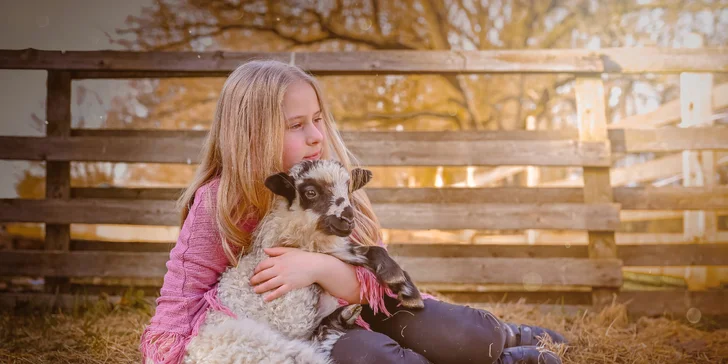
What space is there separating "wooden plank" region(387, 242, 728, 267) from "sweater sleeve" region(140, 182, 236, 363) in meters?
2.24

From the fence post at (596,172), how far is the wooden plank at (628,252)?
328 mm

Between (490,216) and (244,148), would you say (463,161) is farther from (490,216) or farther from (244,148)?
(244,148)

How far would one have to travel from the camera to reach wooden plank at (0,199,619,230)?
4.12 meters

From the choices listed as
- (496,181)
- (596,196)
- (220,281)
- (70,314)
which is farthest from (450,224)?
(496,181)

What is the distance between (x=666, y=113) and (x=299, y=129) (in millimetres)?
5190

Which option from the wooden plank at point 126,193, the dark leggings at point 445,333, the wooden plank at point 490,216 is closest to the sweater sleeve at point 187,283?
the dark leggings at point 445,333

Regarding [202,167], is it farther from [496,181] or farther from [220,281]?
[496,181]

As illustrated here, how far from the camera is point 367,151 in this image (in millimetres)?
4191

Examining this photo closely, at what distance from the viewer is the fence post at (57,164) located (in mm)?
4238

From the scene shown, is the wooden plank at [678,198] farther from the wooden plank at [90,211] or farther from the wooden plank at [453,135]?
the wooden plank at [90,211]

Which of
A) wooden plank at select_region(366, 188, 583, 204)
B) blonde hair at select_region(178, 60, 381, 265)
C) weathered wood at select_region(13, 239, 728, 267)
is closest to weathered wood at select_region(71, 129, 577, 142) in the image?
wooden plank at select_region(366, 188, 583, 204)

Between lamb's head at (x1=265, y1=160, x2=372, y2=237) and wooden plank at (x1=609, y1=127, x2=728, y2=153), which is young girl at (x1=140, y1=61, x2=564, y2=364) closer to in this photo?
lamb's head at (x1=265, y1=160, x2=372, y2=237)

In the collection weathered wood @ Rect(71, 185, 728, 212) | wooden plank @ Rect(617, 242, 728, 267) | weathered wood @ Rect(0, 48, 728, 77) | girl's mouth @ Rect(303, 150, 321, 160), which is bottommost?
wooden plank @ Rect(617, 242, 728, 267)

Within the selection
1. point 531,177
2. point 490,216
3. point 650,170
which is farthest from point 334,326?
point 531,177
